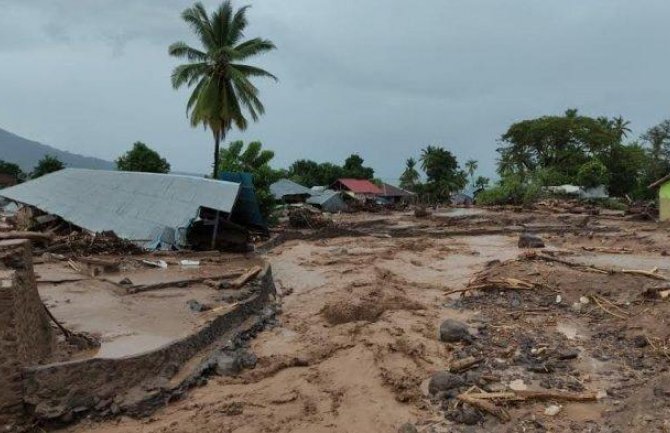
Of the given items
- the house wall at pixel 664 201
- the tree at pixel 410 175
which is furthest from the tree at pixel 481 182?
the house wall at pixel 664 201

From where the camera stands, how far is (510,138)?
184ft

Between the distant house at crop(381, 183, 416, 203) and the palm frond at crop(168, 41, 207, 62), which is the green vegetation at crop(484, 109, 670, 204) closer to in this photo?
the distant house at crop(381, 183, 416, 203)

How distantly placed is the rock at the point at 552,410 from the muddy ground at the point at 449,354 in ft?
0.10

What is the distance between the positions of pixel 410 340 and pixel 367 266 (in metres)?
8.09

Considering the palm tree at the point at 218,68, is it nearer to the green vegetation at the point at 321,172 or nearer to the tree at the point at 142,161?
the tree at the point at 142,161

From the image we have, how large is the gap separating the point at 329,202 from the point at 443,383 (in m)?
38.7

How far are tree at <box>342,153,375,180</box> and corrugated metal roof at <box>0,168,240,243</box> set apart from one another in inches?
1641

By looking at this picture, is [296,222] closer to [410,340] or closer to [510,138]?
[410,340]

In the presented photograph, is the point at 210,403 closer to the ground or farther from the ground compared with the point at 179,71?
closer to the ground

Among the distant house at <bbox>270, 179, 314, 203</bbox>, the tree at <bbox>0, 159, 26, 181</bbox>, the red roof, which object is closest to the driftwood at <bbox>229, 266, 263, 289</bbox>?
the distant house at <bbox>270, 179, 314, 203</bbox>

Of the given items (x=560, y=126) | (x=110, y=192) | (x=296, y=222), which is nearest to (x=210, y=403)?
(x=110, y=192)

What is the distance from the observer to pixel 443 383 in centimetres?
705

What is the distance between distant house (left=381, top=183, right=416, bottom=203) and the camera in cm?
6110

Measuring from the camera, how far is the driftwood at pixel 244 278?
1164 cm
